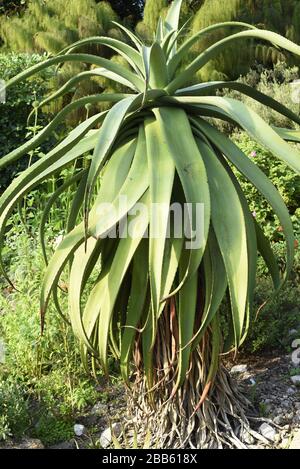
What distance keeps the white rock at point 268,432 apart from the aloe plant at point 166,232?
0.25ft

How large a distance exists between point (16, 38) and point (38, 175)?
7718 mm

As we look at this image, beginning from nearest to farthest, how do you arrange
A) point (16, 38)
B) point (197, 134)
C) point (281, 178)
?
point (197, 134) → point (281, 178) → point (16, 38)

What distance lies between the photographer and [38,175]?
7.22ft

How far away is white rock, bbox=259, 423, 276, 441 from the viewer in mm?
2434

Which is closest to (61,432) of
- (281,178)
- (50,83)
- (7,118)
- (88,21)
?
(281,178)

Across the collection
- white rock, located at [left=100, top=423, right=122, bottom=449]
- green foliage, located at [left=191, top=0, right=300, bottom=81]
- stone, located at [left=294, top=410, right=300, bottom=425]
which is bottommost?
white rock, located at [left=100, top=423, right=122, bottom=449]

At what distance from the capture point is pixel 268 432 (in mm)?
2445

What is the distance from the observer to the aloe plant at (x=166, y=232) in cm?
203

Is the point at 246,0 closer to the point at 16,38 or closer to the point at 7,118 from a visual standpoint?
the point at 16,38

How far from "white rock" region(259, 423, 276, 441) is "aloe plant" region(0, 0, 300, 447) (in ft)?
0.25

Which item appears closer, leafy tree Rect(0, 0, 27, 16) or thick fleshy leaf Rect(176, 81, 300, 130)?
thick fleshy leaf Rect(176, 81, 300, 130)

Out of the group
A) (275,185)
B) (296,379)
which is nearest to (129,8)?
(275,185)

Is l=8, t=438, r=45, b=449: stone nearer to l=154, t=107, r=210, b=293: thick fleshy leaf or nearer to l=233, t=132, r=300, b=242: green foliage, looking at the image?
l=154, t=107, r=210, b=293: thick fleshy leaf

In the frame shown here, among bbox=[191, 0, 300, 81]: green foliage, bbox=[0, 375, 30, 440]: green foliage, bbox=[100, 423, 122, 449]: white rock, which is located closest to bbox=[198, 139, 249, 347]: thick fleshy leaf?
bbox=[100, 423, 122, 449]: white rock
